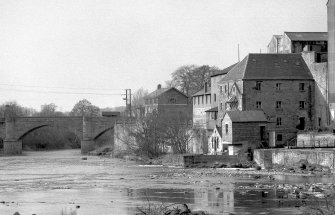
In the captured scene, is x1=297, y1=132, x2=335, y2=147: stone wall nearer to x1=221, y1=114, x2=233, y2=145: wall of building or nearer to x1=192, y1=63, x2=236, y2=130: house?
x1=221, y1=114, x2=233, y2=145: wall of building

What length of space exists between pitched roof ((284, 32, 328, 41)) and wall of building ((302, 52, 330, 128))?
15.2 feet

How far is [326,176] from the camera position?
166ft

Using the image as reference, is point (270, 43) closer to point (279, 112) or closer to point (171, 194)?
point (279, 112)

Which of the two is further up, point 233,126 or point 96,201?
point 233,126

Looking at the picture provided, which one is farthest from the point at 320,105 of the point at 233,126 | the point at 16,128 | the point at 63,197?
the point at 16,128

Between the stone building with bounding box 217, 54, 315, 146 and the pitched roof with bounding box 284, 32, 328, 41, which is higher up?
the pitched roof with bounding box 284, 32, 328, 41

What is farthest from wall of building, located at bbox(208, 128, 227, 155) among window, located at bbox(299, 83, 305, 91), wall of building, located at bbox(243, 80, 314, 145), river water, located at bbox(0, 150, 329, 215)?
window, located at bbox(299, 83, 305, 91)

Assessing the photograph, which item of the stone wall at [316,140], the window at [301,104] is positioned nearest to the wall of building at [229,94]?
the window at [301,104]

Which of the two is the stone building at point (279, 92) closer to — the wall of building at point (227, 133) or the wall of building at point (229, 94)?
the wall of building at point (229, 94)

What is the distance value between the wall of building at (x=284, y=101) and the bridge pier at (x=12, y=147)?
4170cm

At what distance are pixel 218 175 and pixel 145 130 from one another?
85.4 feet

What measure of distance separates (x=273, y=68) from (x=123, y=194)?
122ft

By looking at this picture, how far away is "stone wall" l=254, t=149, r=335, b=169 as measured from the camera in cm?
5384

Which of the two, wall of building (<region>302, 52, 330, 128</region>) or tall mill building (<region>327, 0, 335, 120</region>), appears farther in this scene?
wall of building (<region>302, 52, 330, 128</region>)
